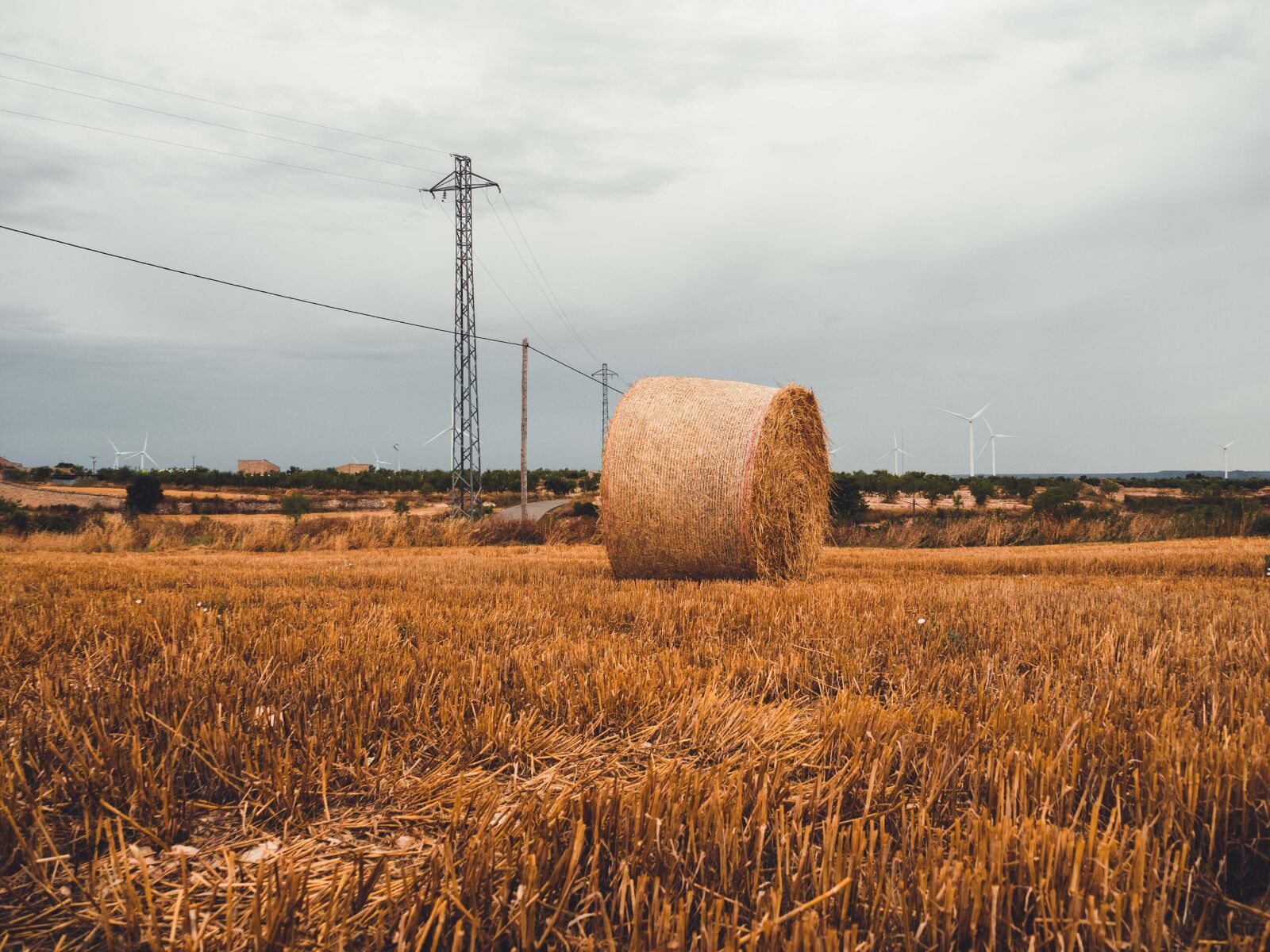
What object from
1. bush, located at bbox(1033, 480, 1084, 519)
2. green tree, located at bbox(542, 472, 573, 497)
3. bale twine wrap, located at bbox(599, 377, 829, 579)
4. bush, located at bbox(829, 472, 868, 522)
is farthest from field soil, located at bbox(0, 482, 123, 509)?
bush, located at bbox(1033, 480, 1084, 519)

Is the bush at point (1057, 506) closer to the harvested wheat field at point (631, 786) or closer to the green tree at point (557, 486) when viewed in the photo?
the harvested wheat field at point (631, 786)

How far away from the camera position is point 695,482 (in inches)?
345

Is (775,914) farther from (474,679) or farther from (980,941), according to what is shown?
(474,679)

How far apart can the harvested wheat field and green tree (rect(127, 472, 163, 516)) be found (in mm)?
36894

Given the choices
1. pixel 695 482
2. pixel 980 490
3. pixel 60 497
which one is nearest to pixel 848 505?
pixel 695 482

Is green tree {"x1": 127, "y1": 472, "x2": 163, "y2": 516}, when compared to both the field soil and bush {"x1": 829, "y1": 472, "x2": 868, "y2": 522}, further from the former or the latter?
bush {"x1": 829, "y1": 472, "x2": 868, "y2": 522}

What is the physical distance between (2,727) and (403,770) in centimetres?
156

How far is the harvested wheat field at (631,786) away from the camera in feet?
4.78

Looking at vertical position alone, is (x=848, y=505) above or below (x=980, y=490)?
below

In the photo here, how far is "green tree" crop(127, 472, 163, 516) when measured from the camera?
115 ft

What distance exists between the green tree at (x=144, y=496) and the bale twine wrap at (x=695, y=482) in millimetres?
34554

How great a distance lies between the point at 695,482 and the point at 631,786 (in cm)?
667

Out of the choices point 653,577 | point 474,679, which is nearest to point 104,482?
point 653,577

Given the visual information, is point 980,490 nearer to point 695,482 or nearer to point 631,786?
point 695,482
